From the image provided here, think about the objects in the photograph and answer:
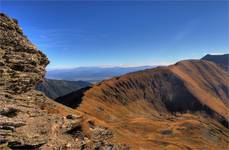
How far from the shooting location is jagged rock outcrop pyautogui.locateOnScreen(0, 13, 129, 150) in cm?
2386

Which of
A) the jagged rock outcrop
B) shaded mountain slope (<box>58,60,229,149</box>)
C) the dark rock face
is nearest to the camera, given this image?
the jagged rock outcrop

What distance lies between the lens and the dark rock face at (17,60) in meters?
28.5

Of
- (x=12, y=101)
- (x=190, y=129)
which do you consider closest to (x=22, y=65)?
(x=12, y=101)

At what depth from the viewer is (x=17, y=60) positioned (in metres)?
30.0

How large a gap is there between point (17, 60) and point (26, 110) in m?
5.64

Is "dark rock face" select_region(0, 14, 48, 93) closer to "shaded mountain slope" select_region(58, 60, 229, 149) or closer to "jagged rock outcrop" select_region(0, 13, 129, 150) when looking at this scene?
"jagged rock outcrop" select_region(0, 13, 129, 150)

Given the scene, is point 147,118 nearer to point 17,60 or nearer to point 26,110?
point 17,60

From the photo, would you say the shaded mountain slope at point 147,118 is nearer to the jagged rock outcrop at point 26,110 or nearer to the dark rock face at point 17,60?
the jagged rock outcrop at point 26,110

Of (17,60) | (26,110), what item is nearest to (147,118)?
(17,60)

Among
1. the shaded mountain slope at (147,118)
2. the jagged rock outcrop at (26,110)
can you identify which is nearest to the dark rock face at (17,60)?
the jagged rock outcrop at (26,110)

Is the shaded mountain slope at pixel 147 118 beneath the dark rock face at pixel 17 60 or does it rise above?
beneath

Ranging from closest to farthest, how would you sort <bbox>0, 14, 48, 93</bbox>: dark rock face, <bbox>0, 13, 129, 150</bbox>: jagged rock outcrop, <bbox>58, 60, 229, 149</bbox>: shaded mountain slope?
<bbox>0, 13, 129, 150</bbox>: jagged rock outcrop < <bbox>0, 14, 48, 93</bbox>: dark rock face < <bbox>58, 60, 229, 149</bbox>: shaded mountain slope

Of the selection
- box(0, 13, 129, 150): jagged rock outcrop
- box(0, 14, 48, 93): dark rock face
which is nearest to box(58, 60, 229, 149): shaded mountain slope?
box(0, 13, 129, 150): jagged rock outcrop

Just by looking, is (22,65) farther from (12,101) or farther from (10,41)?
(12,101)
